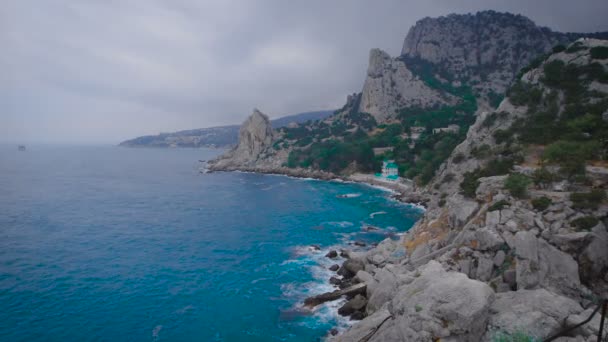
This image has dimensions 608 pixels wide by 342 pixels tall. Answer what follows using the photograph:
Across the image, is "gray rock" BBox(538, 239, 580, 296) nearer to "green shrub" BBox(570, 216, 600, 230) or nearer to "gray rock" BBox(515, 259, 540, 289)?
"gray rock" BBox(515, 259, 540, 289)

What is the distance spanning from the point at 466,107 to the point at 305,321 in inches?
3578

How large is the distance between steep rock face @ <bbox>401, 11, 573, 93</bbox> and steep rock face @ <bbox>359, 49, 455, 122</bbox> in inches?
645

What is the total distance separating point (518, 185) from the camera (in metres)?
19.4

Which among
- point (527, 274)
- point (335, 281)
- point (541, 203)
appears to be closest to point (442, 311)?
point (527, 274)

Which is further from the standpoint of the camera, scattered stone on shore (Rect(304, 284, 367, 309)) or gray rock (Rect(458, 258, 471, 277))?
scattered stone on shore (Rect(304, 284, 367, 309))

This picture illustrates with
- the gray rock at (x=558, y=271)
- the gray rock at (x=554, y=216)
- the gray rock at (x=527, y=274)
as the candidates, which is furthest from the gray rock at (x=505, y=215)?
the gray rock at (x=527, y=274)

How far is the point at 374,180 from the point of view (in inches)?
2670

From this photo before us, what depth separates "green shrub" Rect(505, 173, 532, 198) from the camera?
755 inches

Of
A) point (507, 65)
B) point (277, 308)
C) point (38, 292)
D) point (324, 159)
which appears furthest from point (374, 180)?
point (507, 65)

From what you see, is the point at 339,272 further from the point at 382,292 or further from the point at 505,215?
the point at 505,215

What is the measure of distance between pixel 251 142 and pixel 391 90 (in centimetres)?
5000

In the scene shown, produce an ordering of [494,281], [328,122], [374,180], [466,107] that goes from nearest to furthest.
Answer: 1. [494,281]
2. [374,180]
3. [466,107]
4. [328,122]

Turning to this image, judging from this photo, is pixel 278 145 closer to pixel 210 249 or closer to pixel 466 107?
pixel 466 107

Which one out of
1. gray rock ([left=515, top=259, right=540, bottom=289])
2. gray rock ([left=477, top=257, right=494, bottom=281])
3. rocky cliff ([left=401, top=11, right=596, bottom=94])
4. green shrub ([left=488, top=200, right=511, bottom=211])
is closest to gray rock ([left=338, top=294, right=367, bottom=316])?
gray rock ([left=477, top=257, right=494, bottom=281])
